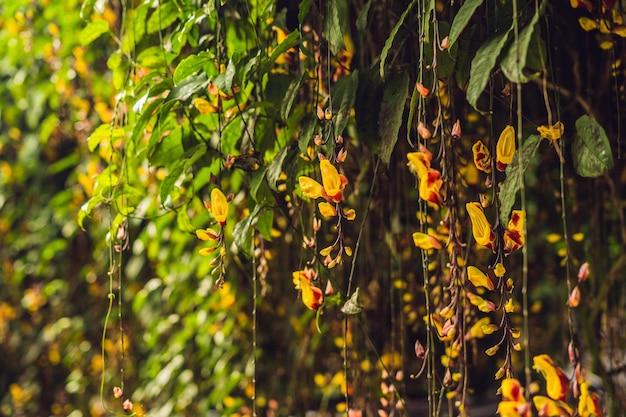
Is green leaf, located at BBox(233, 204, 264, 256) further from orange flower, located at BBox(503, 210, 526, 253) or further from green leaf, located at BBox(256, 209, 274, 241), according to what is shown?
orange flower, located at BBox(503, 210, 526, 253)

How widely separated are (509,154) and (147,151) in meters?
0.46

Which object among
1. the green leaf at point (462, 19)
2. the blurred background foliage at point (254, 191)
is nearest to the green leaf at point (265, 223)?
the blurred background foliage at point (254, 191)

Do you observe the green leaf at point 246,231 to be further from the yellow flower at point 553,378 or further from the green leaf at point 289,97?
the yellow flower at point 553,378

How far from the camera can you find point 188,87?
30.5 inches

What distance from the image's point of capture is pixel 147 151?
0.87 metres

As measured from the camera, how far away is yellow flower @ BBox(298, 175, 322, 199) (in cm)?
65

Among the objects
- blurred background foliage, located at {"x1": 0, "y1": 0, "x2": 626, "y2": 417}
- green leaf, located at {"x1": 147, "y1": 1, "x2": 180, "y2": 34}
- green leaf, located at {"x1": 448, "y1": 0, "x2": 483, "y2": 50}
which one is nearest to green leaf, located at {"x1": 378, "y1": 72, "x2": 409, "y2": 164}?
blurred background foliage, located at {"x1": 0, "y1": 0, "x2": 626, "y2": 417}

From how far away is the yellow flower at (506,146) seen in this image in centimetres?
61

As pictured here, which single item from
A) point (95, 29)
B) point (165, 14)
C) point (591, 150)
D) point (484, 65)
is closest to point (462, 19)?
point (484, 65)

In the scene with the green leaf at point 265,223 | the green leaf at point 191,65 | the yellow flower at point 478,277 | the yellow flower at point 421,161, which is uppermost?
the green leaf at point 191,65

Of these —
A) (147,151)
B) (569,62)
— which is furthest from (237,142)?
(569,62)

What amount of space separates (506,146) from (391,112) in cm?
12

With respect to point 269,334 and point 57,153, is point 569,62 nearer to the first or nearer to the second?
point 269,334

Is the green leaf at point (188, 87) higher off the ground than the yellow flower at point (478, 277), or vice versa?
the green leaf at point (188, 87)
